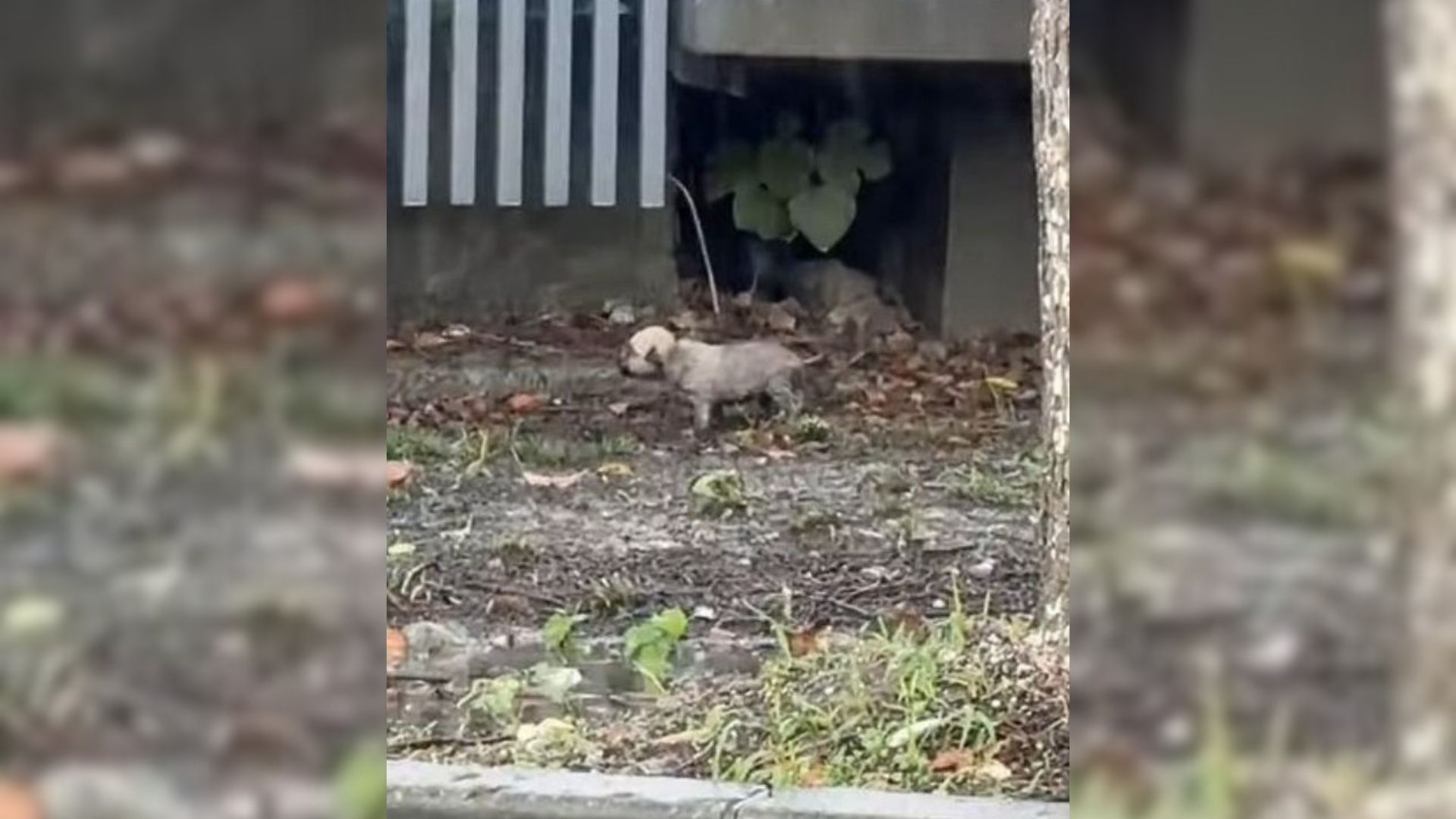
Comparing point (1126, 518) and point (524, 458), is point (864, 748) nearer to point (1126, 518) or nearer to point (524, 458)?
point (1126, 518)

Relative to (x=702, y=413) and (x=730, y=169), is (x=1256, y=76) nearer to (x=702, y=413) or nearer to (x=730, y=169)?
(x=702, y=413)

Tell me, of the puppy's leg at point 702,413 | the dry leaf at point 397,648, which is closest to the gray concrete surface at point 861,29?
the puppy's leg at point 702,413

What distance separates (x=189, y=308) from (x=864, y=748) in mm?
1379

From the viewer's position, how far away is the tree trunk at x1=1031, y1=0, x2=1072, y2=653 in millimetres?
2402

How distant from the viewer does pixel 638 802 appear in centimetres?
196

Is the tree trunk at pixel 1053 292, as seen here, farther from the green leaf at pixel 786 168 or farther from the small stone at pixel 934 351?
the green leaf at pixel 786 168

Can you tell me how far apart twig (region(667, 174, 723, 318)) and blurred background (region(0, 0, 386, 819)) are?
479 centimetres

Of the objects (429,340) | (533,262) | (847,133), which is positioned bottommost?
(429,340)

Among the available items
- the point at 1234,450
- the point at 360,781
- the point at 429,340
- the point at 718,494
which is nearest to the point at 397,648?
the point at 718,494

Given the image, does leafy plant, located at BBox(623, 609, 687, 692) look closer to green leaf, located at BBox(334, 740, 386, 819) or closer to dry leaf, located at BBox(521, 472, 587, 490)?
dry leaf, located at BBox(521, 472, 587, 490)

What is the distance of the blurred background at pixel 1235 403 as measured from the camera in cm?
91

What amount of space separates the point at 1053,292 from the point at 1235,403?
1.48 meters

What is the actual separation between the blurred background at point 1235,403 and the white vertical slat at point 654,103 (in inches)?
183

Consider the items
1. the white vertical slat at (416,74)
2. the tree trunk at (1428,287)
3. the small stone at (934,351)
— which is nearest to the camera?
the tree trunk at (1428,287)
